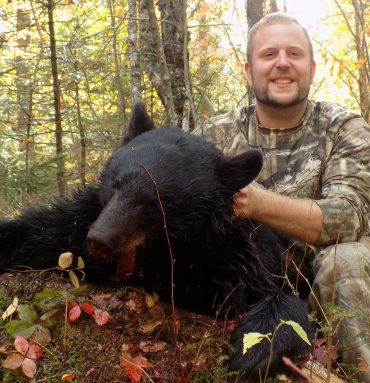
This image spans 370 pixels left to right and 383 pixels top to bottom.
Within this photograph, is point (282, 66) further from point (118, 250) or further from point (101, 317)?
point (101, 317)

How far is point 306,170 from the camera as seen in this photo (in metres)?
3.79

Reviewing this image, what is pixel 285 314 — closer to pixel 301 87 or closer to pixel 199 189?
pixel 199 189

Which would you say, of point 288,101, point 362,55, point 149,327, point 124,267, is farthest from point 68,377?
point 362,55

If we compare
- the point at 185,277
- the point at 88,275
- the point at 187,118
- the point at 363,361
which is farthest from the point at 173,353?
the point at 187,118

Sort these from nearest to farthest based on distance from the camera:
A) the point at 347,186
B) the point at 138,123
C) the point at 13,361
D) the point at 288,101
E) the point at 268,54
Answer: the point at 13,361
the point at 138,123
the point at 347,186
the point at 288,101
the point at 268,54

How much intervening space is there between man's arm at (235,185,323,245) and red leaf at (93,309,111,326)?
0.98 meters

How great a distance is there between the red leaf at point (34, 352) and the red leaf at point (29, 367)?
0.03 meters

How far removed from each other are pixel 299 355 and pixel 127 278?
1022 mm

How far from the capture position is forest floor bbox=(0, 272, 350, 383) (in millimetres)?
1890

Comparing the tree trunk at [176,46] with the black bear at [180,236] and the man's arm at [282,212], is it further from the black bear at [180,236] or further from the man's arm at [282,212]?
the black bear at [180,236]

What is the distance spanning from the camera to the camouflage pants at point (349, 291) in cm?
265

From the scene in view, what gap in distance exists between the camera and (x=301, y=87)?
4.04 metres

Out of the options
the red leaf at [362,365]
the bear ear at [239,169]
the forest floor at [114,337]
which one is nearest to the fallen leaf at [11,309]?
the forest floor at [114,337]

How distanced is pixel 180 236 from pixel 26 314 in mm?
870
